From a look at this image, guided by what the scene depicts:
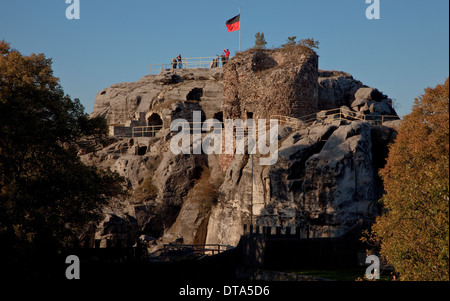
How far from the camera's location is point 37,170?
2639 centimetres

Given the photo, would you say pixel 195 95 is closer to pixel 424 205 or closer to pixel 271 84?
pixel 271 84

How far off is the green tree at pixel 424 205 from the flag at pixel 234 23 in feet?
138

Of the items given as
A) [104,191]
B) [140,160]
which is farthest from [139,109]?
[104,191]

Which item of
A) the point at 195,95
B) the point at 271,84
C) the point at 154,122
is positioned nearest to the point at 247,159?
the point at 271,84

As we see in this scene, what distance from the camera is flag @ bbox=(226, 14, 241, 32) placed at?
203 feet

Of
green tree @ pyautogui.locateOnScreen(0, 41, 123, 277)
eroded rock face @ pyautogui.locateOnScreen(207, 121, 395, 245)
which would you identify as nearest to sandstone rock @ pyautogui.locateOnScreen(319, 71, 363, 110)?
eroded rock face @ pyautogui.locateOnScreen(207, 121, 395, 245)

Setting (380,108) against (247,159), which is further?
(380,108)

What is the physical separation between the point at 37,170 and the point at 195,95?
42763 millimetres

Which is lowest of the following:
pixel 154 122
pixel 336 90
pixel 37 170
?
pixel 37 170

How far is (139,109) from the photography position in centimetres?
7000

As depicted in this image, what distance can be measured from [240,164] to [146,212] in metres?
10.4

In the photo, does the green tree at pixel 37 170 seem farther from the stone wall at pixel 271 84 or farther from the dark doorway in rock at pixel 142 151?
the dark doorway in rock at pixel 142 151

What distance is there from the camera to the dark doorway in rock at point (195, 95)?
6761 cm

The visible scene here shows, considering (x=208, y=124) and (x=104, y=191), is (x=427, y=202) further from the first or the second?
(x=208, y=124)
